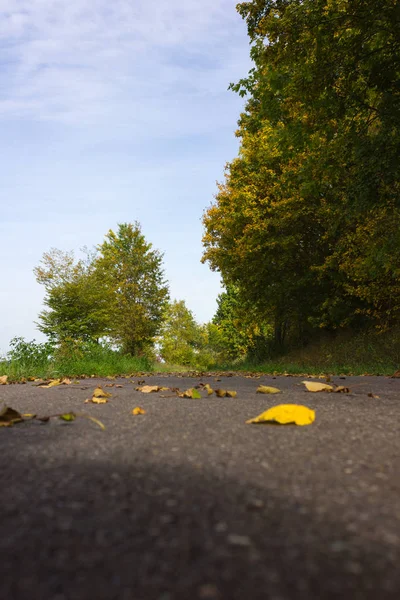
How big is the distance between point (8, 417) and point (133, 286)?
2736 centimetres

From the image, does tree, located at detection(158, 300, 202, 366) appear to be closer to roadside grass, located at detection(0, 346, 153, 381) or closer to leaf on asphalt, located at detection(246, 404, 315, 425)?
roadside grass, located at detection(0, 346, 153, 381)

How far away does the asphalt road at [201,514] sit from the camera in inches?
32.6

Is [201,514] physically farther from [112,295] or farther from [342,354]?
[112,295]

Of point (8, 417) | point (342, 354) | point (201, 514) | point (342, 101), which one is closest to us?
point (201, 514)

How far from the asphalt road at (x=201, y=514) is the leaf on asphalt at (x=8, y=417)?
23 cm

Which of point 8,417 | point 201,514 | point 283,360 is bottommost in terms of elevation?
point 283,360

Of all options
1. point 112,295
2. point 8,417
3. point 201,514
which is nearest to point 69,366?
point 8,417

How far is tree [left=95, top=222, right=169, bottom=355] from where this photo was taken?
94.9ft

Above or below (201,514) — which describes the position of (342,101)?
above

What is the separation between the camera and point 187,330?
35719 millimetres

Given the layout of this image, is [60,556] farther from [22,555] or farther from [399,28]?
[399,28]

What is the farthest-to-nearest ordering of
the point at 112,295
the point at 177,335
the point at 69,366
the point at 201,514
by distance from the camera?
the point at 177,335
the point at 112,295
the point at 69,366
the point at 201,514

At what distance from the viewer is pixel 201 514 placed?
3.72 feet

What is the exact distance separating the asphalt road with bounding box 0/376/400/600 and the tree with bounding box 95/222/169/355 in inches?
1046
